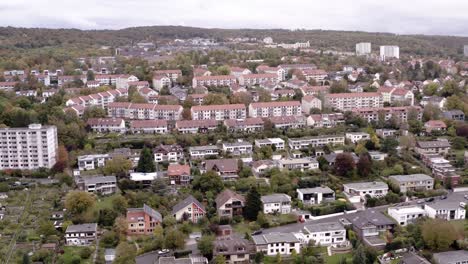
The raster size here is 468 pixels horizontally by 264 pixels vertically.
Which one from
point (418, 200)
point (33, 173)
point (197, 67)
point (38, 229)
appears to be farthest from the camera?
point (197, 67)

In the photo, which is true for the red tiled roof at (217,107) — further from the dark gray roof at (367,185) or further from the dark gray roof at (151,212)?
the dark gray roof at (151,212)

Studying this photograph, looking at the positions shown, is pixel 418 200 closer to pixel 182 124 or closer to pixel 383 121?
pixel 383 121

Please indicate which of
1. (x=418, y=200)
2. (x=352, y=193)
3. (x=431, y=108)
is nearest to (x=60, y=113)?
(x=352, y=193)

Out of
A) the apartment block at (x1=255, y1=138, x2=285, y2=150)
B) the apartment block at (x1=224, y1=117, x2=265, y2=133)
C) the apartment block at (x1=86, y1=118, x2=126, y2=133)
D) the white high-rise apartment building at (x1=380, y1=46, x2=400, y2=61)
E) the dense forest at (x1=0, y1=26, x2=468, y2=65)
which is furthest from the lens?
the white high-rise apartment building at (x1=380, y1=46, x2=400, y2=61)

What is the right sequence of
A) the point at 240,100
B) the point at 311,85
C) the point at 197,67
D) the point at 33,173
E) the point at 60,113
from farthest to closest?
the point at 197,67 → the point at 311,85 → the point at 240,100 → the point at 60,113 → the point at 33,173

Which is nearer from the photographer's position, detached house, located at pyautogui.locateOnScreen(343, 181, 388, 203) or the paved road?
the paved road

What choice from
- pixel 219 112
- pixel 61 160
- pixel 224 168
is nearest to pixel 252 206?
pixel 224 168

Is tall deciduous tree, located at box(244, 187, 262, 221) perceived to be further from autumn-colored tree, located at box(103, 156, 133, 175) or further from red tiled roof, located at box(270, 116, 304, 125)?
red tiled roof, located at box(270, 116, 304, 125)

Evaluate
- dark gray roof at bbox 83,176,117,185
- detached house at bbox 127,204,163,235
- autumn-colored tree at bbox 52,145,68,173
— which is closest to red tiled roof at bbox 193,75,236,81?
autumn-colored tree at bbox 52,145,68,173
